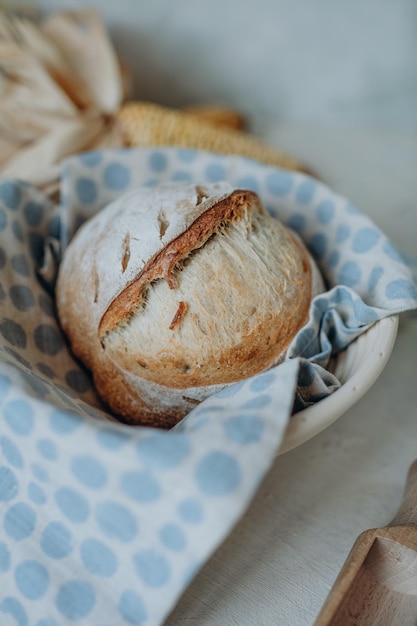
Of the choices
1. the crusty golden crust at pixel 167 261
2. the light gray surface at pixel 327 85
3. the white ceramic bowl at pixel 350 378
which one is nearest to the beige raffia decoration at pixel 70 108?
the light gray surface at pixel 327 85

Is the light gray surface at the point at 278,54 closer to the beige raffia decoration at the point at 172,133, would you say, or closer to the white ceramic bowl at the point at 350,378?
the beige raffia decoration at the point at 172,133

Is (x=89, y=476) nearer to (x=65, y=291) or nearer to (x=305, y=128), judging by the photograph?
(x=65, y=291)

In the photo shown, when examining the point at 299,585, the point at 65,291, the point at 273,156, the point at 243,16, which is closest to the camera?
the point at 299,585

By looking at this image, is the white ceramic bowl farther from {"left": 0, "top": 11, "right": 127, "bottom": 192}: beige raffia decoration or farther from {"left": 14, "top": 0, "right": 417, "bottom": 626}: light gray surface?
{"left": 0, "top": 11, "right": 127, "bottom": 192}: beige raffia decoration

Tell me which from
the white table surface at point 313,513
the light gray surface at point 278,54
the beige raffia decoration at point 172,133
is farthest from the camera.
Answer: the light gray surface at point 278,54

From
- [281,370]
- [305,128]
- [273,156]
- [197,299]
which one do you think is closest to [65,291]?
[197,299]

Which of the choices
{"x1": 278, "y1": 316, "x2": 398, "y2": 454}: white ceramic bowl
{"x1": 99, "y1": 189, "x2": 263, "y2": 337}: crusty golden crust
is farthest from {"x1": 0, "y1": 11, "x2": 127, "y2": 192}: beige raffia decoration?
{"x1": 278, "y1": 316, "x2": 398, "y2": 454}: white ceramic bowl
